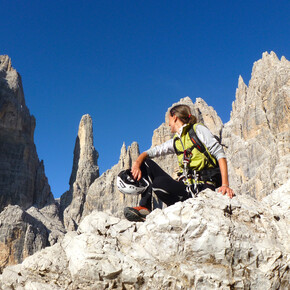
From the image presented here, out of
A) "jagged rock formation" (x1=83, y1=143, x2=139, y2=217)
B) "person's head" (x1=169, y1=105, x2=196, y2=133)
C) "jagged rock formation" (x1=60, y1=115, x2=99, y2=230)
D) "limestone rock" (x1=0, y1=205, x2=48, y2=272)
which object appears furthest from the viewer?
"jagged rock formation" (x1=60, y1=115, x2=99, y2=230)

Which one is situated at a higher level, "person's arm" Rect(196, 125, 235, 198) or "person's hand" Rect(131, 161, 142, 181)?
"person's arm" Rect(196, 125, 235, 198)

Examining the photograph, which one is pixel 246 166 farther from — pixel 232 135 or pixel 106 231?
pixel 106 231

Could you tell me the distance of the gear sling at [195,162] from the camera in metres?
4.43

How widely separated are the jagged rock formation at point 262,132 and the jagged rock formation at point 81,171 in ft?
98.9

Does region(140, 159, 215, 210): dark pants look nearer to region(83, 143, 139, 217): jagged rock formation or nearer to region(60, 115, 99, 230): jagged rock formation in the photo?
region(83, 143, 139, 217): jagged rock formation

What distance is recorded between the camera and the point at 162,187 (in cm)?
445

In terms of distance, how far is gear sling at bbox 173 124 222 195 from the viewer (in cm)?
443

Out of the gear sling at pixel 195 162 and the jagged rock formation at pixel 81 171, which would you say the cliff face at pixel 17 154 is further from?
the gear sling at pixel 195 162

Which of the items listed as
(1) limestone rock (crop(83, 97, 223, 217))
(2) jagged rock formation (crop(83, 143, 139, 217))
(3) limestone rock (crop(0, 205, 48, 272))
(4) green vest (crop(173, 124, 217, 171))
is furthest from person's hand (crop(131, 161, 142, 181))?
(2) jagged rock formation (crop(83, 143, 139, 217))

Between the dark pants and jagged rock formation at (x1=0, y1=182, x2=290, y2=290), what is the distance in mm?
404

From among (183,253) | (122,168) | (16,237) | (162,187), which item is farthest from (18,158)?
(183,253)

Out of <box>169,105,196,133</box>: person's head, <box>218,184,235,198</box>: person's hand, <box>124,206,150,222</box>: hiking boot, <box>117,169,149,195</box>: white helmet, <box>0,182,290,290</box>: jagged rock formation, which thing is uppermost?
<box>169,105,196,133</box>: person's head

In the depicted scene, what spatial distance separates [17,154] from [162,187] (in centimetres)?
5431

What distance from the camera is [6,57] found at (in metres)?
60.1
